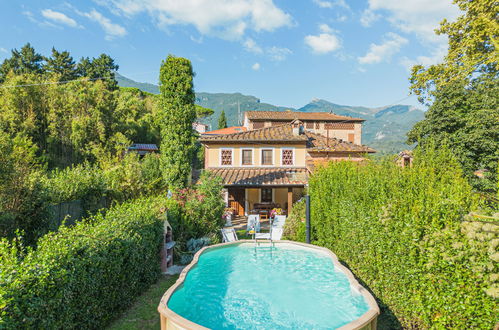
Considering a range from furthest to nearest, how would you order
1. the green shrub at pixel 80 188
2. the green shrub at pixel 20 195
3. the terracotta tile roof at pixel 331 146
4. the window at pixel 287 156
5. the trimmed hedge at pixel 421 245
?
the window at pixel 287 156 < the terracotta tile roof at pixel 331 146 < the green shrub at pixel 80 188 < the green shrub at pixel 20 195 < the trimmed hedge at pixel 421 245

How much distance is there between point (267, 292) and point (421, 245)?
552 cm

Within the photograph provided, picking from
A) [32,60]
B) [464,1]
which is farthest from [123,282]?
[32,60]

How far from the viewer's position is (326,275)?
8.63 m

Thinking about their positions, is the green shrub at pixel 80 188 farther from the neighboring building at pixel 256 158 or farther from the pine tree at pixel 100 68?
the pine tree at pixel 100 68

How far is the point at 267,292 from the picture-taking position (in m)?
8.66

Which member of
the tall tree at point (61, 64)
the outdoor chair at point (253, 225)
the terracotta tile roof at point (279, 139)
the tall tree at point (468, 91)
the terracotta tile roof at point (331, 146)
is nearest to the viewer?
the tall tree at point (468, 91)

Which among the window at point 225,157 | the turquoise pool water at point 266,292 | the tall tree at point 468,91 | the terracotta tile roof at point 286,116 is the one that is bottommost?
the turquoise pool water at point 266,292

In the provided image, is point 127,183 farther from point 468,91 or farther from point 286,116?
point 286,116

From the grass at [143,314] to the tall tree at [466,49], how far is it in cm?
1463

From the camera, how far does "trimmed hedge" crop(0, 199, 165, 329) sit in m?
3.50

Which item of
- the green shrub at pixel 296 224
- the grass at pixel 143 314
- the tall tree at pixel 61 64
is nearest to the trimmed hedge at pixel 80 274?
the grass at pixel 143 314

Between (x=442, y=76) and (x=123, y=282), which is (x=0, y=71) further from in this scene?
(x=442, y=76)

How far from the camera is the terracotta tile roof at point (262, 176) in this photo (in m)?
18.7

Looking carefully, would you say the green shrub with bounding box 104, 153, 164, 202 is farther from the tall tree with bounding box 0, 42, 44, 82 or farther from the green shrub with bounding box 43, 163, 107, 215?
the tall tree with bounding box 0, 42, 44, 82
